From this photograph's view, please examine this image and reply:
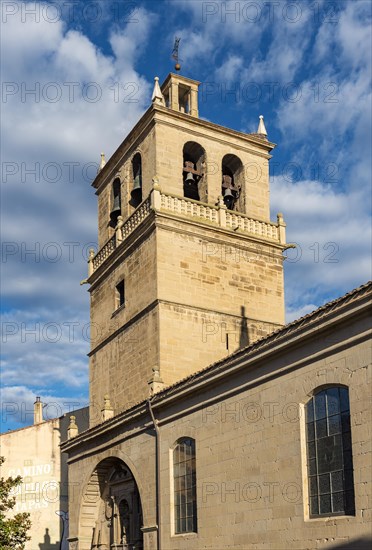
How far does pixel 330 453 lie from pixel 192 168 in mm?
14059

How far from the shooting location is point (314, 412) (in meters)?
13.8

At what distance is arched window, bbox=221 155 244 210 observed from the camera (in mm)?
25797

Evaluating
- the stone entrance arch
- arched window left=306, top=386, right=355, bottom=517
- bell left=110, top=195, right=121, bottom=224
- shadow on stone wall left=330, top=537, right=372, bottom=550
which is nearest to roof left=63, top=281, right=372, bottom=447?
arched window left=306, top=386, right=355, bottom=517

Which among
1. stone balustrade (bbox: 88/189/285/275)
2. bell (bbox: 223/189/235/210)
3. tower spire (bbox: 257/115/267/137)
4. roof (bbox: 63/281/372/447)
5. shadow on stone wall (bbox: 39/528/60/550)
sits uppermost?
tower spire (bbox: 257/115/267/137)

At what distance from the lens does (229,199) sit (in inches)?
1021

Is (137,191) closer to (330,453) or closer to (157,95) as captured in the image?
(157,95)

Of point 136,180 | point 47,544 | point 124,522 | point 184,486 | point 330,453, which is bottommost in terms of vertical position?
point 47,544

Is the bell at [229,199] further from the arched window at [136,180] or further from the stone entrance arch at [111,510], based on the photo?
the stone entrance arch at [111,510]

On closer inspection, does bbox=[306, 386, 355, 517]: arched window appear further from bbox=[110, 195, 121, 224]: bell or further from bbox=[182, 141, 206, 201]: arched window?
bbox=[110, 195, 121, 224]: bell

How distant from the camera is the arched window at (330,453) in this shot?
12.8 meters

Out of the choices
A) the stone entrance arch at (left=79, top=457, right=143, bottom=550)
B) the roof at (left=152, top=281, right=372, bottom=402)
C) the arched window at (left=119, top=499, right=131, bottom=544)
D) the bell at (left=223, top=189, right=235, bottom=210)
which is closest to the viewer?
the roof at (left=152, top=281, right=372, bottom=402)

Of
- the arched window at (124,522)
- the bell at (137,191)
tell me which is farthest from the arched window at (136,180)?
the arched window at (124,522)

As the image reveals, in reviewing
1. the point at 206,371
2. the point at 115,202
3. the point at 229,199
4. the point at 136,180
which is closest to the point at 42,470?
the point at 115,202

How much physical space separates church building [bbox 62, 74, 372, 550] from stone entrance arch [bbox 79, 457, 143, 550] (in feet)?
0.20
